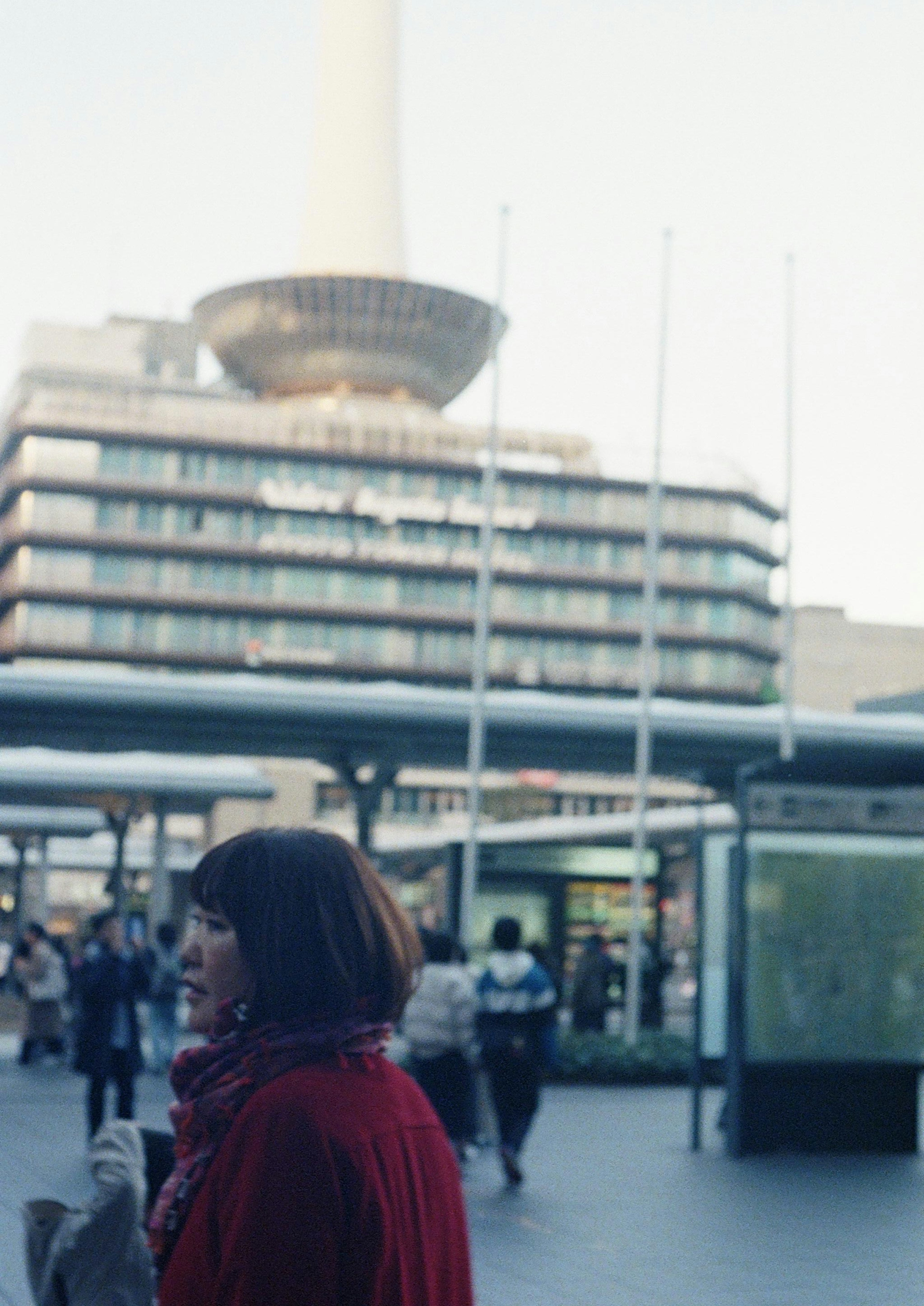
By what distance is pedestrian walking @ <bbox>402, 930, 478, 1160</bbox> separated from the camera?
12.4 m

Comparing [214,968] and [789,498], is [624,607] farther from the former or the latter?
[214,968]

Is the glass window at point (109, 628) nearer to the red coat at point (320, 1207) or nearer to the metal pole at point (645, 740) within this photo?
the metal pole at point (645, 740)

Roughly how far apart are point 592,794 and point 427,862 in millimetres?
62887

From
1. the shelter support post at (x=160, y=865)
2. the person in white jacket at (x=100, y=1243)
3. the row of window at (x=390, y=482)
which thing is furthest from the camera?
the row of window at (x=390, y=482)

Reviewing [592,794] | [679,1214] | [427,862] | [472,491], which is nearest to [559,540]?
[472,491]

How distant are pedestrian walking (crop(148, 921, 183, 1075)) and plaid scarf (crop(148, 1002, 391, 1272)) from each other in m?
18.8

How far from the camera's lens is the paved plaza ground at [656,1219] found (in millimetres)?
8523

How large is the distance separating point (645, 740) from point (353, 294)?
86.5 metres

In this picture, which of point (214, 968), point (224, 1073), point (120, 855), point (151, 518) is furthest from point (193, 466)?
point (224, 1073)

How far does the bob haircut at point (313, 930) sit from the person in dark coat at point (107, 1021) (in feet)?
34.0

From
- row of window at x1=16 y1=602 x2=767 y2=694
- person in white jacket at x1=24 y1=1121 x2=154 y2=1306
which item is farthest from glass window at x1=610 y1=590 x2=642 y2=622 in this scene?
person in white jacket at x1=24 y1=1121 x2=154 y2=1306

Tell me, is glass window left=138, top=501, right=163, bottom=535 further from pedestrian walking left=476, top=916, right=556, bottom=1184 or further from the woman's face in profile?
the woman's face in profile

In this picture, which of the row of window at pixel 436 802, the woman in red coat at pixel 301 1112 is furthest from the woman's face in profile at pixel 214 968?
the row of window at pixel 436 802

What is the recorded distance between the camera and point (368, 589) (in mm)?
96625
